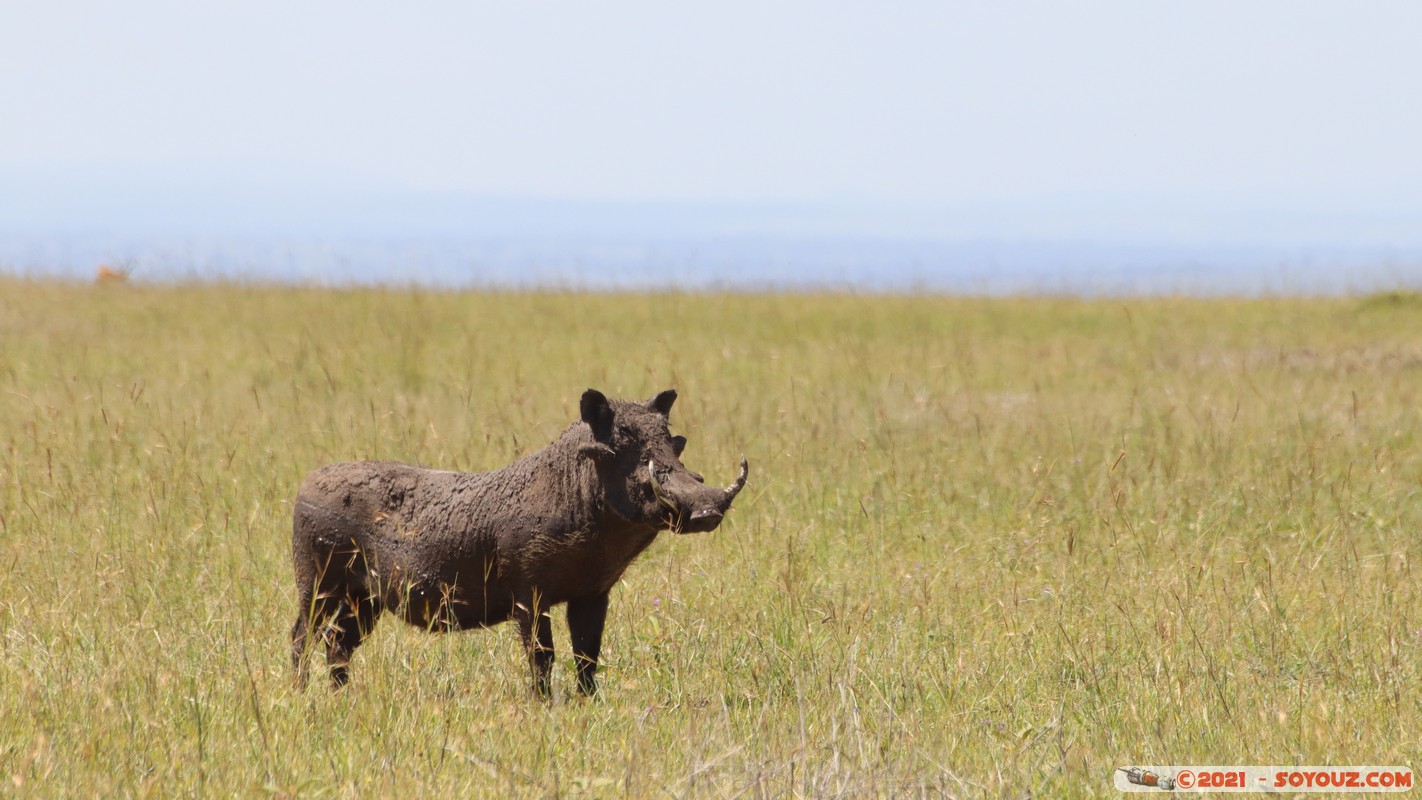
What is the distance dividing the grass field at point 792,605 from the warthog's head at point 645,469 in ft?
1.85

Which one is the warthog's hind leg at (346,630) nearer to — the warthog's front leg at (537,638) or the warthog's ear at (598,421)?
the warthog's front leg at (537,638)

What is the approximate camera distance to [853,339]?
14.5m

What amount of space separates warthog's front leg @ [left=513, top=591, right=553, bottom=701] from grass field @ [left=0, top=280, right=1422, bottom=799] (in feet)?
0.20

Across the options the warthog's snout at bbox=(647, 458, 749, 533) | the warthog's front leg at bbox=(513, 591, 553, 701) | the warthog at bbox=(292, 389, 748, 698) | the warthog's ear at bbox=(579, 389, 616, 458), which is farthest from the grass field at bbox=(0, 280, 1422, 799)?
the warthog's ear at bbox=(579, 389, 616, 458)

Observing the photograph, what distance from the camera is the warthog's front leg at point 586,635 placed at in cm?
421

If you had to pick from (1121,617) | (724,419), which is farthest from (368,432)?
(1121,617)

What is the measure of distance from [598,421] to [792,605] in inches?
45.0

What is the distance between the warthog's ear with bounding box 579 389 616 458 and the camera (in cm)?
395

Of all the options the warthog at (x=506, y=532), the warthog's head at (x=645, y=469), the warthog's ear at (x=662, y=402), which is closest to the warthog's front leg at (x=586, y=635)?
the warthog at (x=506, y=532)

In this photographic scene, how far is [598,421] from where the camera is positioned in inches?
159

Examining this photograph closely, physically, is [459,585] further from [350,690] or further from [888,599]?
[888,599]

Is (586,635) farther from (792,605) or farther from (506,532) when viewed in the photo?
(792,605)

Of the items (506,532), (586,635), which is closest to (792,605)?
(586,635)

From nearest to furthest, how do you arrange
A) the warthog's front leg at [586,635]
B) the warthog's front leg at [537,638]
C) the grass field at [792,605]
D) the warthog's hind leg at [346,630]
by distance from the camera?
the grass field at [792,605], the warthog's front leg at [537,638], the warthog's front leg at [586,635], the warthog's hind leg at [346,630]
